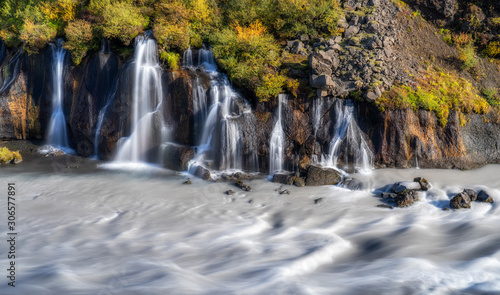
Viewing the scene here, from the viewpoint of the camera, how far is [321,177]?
12000 millimetres

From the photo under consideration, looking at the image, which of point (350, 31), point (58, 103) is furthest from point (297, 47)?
point (58, 103)

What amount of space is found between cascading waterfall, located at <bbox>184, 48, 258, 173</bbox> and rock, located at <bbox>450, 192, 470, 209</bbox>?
6964mm

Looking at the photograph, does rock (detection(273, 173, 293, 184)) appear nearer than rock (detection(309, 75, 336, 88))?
Yes

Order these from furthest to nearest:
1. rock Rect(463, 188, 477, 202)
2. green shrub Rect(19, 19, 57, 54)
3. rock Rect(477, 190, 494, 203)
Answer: green shrub Rect(19, 19, 57, 54) < rock Rect(463, 188, 477, 202) < rock Rect(477, 190, 494, 203)

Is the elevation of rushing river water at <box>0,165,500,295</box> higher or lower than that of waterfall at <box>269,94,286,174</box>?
lower

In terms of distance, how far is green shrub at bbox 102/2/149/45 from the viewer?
14.7 metres

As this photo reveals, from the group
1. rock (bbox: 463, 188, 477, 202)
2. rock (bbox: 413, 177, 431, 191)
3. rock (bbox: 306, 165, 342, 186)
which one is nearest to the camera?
rock (bbox: 463, 188, 477, 202)

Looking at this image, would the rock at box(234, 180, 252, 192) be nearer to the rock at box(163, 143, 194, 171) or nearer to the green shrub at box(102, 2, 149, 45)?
the rock at box(163, 143, 194, 171)

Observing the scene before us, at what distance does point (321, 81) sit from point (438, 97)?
507cm

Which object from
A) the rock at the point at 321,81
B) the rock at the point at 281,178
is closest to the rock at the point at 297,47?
the rock at the point at 321,81

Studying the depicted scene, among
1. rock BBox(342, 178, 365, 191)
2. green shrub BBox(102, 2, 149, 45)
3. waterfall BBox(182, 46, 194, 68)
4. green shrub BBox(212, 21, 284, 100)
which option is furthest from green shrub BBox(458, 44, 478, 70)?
green shrub BBox(102, 2, 149, 45)

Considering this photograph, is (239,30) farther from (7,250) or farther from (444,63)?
(7,250)

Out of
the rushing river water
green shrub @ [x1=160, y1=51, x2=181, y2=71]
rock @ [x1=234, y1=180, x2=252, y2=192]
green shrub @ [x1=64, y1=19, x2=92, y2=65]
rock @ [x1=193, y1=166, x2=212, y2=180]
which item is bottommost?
the rushing river water

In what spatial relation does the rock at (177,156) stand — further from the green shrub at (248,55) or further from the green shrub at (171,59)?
the green shrub at (248,55)
